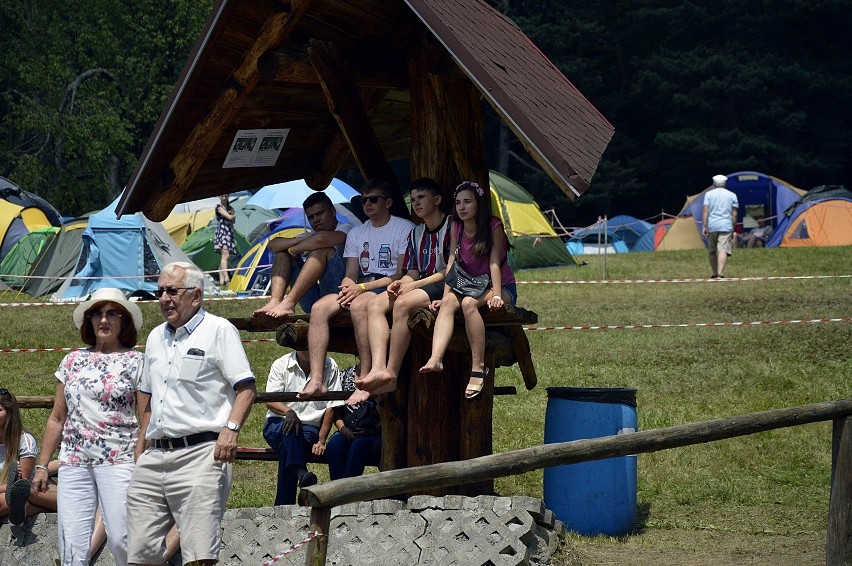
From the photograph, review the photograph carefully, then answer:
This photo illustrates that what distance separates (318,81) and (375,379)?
185cm

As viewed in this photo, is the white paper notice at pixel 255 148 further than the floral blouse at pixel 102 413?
Yes

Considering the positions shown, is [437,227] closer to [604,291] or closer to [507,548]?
[507,548]

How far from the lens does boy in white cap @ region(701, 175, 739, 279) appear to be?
1806 centimetres

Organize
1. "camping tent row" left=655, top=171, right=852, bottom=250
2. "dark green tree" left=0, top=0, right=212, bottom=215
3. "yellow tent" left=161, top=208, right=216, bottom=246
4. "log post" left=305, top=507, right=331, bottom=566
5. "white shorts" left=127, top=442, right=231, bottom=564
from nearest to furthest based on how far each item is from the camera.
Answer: "log post" left=305, top=507, right=331, bottom=566 < "white shorts" left=127, top=442, right=231, bottom=564 < "yellow tent" left=161, top=208, right=216, bottom=246 < "camping tent row" left=655, top=171, right=852, bottom=250 < "dark green tree" left=0, top=0, right=212, bottom=215

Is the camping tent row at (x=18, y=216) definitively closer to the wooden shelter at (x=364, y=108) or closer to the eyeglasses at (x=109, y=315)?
the wooden shelter at (x=364, y=108)

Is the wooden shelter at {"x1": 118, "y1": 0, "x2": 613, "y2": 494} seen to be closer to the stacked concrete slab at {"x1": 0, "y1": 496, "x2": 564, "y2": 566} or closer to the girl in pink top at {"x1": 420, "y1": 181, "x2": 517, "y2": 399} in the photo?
the girl in pink top at {"x1": 420, "y1": 181, "x2": 517, "y2": 399}

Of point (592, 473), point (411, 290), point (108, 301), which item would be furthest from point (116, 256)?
point (108, 301)

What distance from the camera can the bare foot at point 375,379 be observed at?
7.15 m

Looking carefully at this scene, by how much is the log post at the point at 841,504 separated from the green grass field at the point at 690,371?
160 centimetres

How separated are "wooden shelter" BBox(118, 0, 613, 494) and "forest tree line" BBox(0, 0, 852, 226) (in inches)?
1134

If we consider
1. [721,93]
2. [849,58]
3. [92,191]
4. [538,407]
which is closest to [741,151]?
[721,93]

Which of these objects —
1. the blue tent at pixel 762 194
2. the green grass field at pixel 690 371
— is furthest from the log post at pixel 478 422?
the blue tent at pixel 762 194

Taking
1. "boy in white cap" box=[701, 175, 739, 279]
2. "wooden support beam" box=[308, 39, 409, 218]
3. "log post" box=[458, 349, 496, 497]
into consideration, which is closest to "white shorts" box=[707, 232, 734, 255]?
"boy in white cap" box=[701, 175, 739, 279]

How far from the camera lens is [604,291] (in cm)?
1778
